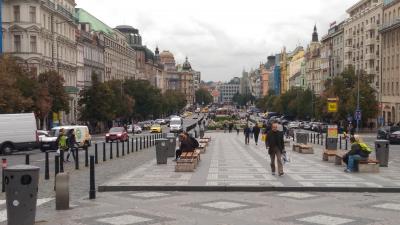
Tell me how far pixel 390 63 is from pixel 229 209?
73808mm

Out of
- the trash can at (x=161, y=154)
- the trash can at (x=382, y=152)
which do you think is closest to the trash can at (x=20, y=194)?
the trash can at (x=161, y=154)

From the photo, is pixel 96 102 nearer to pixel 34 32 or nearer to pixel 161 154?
pixel 34 32

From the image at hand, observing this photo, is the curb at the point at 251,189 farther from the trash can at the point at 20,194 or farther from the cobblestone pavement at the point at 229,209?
the trash can at the point at 20,194

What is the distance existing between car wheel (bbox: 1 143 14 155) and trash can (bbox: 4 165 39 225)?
88.4ft

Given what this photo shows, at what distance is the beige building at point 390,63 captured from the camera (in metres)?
78.4

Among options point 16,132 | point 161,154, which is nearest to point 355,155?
point 161,154

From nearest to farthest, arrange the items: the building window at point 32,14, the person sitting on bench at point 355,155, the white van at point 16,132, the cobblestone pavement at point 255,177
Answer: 1. the cobblestone pavement at point 255,177
2. the person sitting on bench at point 355,155
3. the white van at point 16,132
4. the building window at point 32,14

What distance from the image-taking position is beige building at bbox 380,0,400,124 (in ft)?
257

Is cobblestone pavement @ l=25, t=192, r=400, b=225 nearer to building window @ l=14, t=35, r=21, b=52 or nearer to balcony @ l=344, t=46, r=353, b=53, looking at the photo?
building window @ l=14, t=35, r=21, b=52

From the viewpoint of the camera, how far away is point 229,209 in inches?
507

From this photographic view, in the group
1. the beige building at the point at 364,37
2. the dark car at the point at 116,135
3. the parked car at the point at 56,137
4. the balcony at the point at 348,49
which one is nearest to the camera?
the parked car at the point at 56,137

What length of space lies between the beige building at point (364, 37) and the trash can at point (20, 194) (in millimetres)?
75034

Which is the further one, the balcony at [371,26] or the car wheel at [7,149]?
the balcony at [371,26]

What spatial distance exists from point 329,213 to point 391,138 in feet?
126
